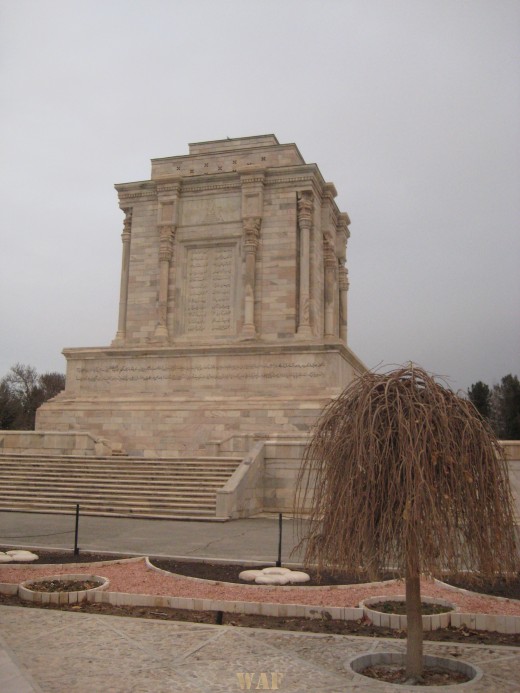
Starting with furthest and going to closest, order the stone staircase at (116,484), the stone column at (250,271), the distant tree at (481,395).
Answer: the distant tree at (481,395) < the stone column at (250,271) < the stone staircase at (116,484)

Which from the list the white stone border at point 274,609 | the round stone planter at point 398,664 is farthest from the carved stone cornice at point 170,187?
the round stone planter at point 398,664

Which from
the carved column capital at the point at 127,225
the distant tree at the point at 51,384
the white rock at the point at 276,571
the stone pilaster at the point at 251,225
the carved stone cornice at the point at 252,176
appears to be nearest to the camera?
the white rock at the point at 276,571

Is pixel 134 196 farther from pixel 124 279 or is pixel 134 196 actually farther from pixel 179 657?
pixel 179 657

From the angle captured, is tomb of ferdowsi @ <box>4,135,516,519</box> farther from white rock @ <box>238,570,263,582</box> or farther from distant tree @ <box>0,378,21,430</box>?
distant tree @ <box>0,378,21,430</box>

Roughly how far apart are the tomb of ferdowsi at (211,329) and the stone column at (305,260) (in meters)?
0.06

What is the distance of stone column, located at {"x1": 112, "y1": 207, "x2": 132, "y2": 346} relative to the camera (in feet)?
103

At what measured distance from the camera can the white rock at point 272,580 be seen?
9.14m

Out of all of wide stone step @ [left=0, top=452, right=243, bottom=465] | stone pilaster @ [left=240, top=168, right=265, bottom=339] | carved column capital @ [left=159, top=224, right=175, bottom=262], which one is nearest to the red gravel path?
wide stone step @ [left=0, top=452, right=243, bottom=465]

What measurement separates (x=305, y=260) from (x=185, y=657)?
80.7 feet

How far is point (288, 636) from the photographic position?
22.4 feet

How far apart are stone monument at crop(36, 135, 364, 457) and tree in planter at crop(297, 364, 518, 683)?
59.3 feet

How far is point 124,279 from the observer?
32.2m

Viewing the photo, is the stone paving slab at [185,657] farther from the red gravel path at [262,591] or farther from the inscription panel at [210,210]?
the inscription panel at [210,210]

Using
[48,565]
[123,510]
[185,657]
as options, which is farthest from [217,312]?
[185,657]
